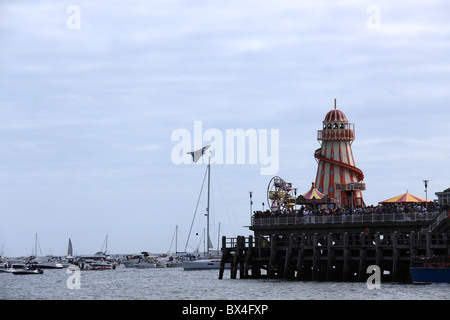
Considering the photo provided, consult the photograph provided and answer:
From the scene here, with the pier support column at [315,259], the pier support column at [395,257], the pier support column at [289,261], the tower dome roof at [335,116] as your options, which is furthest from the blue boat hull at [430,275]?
the tower dome roof at [335,116]

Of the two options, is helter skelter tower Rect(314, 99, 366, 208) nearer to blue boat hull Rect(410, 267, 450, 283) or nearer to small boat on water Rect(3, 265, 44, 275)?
blue boat hull Rect(410, 267, 450, 283)

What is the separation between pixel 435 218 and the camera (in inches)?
2430

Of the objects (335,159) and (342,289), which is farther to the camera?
(335,159)

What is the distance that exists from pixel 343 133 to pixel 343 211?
20.3 m

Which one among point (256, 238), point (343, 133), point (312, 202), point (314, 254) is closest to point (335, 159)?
point (343, 133)

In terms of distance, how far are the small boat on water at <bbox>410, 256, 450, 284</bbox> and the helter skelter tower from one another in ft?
93.9

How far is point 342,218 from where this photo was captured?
6756 cm

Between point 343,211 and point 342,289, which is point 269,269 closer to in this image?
point 343,211

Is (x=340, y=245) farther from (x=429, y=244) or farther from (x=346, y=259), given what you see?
(x=429, y=244)

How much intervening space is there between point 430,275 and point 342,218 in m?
13.3

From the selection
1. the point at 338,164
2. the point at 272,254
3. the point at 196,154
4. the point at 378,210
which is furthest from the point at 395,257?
the point at 196,154

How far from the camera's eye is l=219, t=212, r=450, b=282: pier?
60.0 meters

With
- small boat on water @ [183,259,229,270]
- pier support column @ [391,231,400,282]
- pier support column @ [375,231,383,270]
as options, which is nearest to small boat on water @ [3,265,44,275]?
small boat on water @ [183,259,229,270]

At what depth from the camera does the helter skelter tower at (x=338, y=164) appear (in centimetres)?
8581
